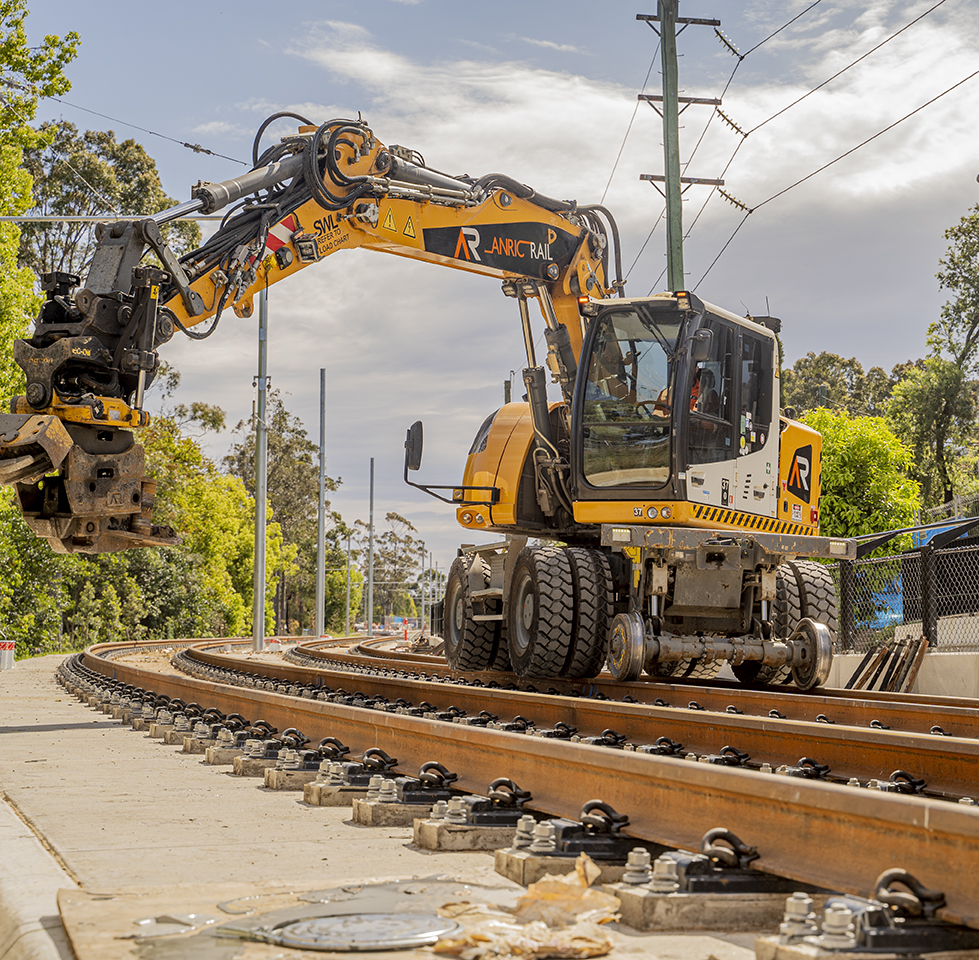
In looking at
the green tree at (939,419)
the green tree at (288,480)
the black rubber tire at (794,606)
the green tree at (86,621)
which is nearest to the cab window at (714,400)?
the black rubber tire at (794,606)

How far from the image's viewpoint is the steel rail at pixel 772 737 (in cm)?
493

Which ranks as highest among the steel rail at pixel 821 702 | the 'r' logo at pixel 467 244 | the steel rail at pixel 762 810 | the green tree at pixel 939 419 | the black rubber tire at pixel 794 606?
the green tree at pixel 939 419

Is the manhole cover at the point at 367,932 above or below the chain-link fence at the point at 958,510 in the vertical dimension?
below

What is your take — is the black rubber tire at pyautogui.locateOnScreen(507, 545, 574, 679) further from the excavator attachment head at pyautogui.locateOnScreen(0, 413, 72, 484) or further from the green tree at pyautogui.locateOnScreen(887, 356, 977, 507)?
the green tree at pyautogui.locateOnScreen(887, 356, 977, 507)

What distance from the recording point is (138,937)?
106 inches

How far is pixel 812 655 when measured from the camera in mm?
10898

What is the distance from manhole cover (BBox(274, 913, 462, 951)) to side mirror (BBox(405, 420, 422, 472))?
9.37 meters

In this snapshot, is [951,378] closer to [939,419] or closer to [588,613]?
[939,419]

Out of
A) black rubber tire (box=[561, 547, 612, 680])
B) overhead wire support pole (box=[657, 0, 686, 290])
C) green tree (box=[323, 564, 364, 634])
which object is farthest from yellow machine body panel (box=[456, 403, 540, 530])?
green tree (box=[323, 564, 364, 634])

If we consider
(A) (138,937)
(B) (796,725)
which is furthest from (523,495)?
(A) (138,937)

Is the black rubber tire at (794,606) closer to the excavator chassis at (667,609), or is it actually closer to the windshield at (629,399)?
the excavator chassis at (667,609)

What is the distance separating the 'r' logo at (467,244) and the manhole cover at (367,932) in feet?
36.2

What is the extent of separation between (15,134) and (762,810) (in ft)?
82.3

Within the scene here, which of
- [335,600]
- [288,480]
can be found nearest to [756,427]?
[288,480]
